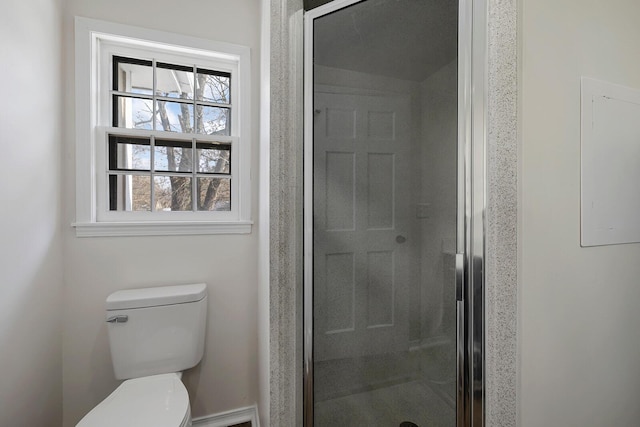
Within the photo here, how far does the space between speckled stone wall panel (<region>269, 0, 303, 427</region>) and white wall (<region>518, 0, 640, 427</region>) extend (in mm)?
810

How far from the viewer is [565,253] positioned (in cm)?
83

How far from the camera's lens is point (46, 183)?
1.28 meters

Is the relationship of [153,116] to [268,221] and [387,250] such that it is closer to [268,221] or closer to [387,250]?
[268,221]

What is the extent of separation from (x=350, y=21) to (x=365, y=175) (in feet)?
2.13

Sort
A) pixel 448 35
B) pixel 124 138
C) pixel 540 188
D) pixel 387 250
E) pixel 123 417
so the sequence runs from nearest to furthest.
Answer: pixel 540 188 < pixel 448 35 < pixel 123 417 < pixel 387 250 < pixel 124 138

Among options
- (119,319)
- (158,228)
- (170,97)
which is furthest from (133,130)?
(119,319)

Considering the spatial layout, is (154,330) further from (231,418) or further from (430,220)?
(430,220)

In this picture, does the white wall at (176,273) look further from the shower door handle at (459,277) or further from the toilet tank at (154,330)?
the shower door handle at (459,277)

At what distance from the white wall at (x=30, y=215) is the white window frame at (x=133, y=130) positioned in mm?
97

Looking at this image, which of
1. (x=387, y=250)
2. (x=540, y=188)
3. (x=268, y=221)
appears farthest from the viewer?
(x=268, y=221)

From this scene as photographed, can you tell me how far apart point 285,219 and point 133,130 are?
1057 mm

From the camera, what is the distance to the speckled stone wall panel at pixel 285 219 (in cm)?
122

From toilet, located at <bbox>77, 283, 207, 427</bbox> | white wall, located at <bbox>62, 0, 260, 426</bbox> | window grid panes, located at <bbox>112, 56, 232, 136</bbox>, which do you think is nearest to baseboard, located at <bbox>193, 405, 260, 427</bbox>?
white wall, located at <bbox>62, 0, 260, 426</bbox>

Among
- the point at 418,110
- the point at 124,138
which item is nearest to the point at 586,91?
the point at 418,110
